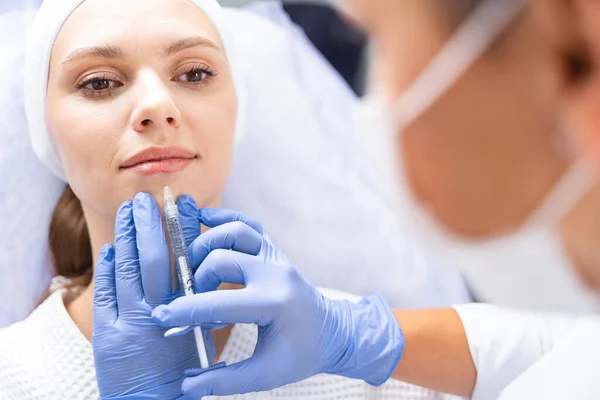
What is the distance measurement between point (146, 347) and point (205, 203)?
255 millimetres

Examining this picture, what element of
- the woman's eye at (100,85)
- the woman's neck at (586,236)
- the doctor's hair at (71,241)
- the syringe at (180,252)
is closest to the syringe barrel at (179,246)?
the syringe at (180,252)

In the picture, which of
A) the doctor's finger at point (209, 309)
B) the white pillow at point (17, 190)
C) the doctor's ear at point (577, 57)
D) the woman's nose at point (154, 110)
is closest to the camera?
the doctor's ear at point (577, 57)

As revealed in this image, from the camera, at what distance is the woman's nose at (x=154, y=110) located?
0.99 metres

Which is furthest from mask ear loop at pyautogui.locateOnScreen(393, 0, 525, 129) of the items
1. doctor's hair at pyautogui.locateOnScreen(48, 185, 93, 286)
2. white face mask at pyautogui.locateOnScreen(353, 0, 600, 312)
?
doctor's hair at pyautogui.locateOnScreen(48, 185, 93, 286)

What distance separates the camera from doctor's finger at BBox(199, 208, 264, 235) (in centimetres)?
103

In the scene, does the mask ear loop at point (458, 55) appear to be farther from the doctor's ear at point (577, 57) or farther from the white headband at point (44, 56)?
the white headband at point (44, 56)

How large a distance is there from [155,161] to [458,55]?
559 mm

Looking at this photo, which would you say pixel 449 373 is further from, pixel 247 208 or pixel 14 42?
pixel 14 42

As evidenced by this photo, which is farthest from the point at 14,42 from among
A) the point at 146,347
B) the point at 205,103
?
the point at 146,347

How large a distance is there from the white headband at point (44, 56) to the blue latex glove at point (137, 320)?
24cm

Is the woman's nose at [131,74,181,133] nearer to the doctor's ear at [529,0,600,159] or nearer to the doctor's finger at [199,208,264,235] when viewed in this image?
the doctor's finger at [199,208,264,235]

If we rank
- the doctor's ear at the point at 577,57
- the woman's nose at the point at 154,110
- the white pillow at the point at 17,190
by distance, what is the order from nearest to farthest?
1. the doctor's ear at the point at 577,57
2. the woman's nose at the point at 154,110
3. the white pillow at the point at 17,190

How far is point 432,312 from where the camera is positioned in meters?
1.18

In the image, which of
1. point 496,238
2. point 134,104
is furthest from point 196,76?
point 496,238
